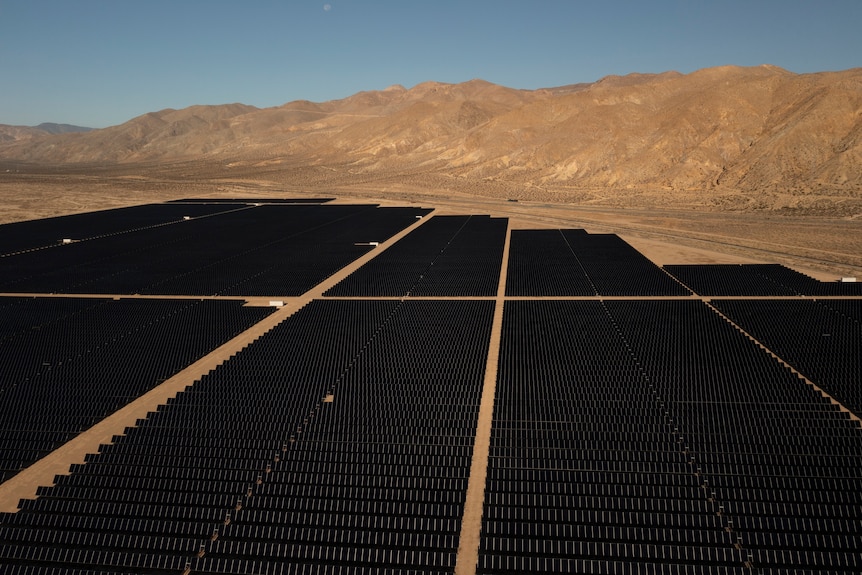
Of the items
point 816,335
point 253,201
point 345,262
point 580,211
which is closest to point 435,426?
point 816,335

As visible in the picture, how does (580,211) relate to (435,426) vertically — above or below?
above

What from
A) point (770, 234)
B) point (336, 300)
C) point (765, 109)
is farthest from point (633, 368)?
point (765, 109)

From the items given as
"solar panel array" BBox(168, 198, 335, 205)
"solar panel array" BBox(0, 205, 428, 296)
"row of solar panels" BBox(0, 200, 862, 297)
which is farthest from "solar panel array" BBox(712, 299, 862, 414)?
"solar panel array" BBox(168, 198, 335, 205)

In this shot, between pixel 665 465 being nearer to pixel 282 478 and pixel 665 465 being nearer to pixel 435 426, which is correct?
pixel 435 426

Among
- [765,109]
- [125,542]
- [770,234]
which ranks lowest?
[125,542]

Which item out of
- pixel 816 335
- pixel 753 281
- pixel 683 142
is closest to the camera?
pixel 816 335

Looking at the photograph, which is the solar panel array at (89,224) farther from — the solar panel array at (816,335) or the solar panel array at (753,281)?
the solar panel array at (816,335)

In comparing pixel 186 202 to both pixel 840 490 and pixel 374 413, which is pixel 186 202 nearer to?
pixel 374 413
